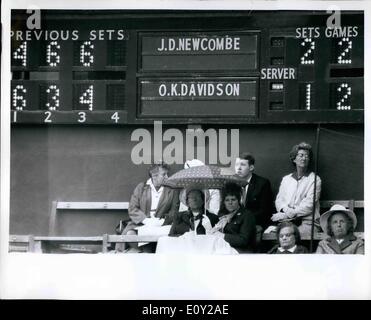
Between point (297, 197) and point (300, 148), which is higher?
point (300, 148)

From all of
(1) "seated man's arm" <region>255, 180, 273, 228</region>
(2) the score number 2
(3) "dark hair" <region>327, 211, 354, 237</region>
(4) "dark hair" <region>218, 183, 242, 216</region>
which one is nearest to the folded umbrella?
(4) "dark hair" <region>218, 183, 242, 216</region>

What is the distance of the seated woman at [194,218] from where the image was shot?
6.00 metres

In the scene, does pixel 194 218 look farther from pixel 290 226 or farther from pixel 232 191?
pixel 290 226

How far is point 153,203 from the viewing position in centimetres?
605

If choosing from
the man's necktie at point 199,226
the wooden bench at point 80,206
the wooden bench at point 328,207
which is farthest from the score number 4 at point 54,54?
the wooden bench at point 328,207

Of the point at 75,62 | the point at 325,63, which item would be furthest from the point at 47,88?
the point at 325,63

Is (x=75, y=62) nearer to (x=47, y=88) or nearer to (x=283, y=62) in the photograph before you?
(x=47, y=88)

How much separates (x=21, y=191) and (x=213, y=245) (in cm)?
108

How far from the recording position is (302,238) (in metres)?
5.96

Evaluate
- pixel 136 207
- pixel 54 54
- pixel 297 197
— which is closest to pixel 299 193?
pixel 297 197

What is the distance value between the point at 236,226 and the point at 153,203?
0.47 metres

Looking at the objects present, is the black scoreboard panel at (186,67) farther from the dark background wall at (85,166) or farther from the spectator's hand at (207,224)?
the spectator's hand at (207,224)

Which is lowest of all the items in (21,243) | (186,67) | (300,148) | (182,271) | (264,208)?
(182,271)

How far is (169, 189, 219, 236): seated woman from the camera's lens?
6.00m
